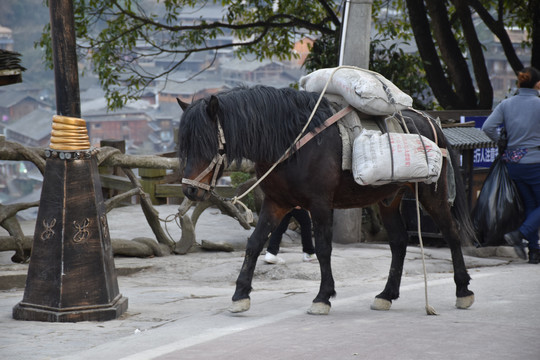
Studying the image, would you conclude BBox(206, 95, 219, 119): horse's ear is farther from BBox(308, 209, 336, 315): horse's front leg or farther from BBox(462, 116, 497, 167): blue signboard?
BBox(462, 116, 497, 167): blue signboard

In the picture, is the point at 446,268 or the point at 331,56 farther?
the point at 331,56

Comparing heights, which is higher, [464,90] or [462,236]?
[464,90]

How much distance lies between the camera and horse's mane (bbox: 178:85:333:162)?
18.3ft

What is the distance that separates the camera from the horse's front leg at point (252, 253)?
5.94m

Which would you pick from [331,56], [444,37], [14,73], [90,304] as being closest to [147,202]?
[14,73]

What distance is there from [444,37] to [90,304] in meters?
10.5

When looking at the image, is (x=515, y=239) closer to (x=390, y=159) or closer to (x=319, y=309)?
(x=390, y=159)

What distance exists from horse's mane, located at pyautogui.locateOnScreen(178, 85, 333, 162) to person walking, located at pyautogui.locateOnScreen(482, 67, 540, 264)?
3478mm

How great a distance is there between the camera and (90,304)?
5.83m

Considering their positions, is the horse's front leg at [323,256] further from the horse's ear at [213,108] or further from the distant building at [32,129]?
the distant building at [32,129]

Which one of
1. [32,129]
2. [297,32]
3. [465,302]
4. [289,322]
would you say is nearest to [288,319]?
[289,322]

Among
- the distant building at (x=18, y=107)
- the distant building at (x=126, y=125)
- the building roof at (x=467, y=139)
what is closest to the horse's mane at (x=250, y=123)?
the building roof at (x=467, y=139)

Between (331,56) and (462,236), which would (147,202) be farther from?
(331,56)

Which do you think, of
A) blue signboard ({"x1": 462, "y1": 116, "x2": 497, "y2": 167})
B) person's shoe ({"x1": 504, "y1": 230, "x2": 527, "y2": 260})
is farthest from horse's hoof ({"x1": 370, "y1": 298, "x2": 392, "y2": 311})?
blue signboard ({"x1": 462, "y1": 116, "x2": 497, "y2": 167})
